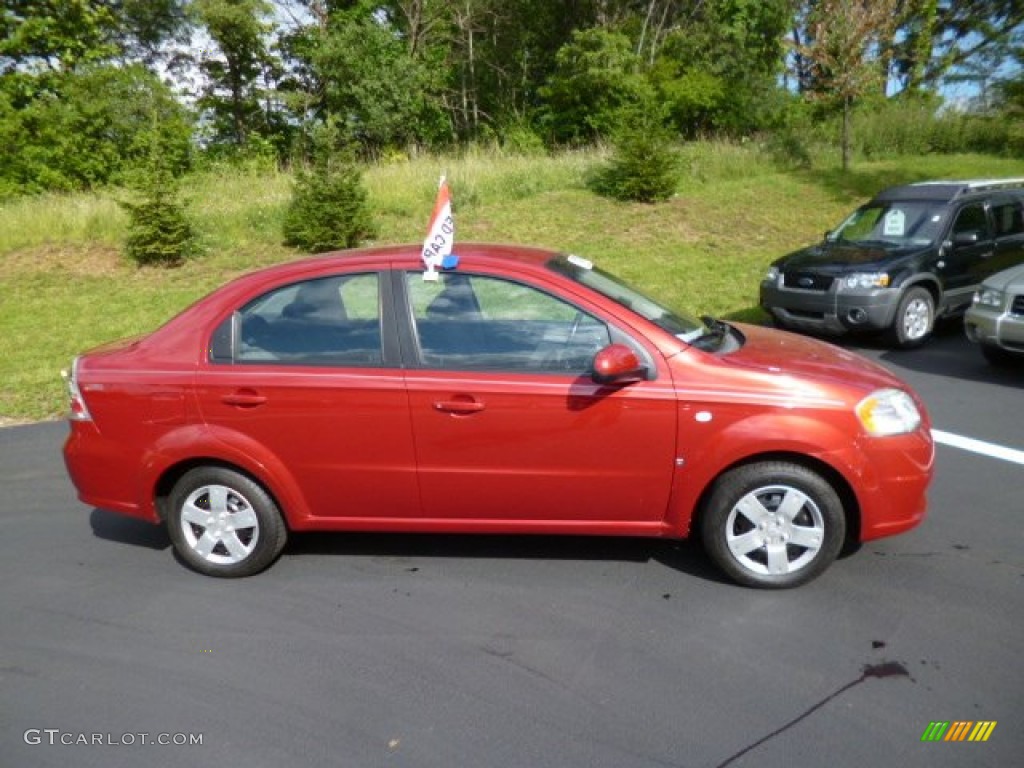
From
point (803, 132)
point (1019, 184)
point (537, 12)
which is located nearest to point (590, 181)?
point (803, 132)

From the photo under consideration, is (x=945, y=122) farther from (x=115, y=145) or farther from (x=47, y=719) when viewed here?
(x=47, y=719)

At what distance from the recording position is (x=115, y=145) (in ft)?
86.1

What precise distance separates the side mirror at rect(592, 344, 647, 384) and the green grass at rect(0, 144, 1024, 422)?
639cm

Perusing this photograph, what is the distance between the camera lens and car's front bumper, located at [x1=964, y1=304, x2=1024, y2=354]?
285 inches

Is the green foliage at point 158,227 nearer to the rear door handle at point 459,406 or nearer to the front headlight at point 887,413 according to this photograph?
the rear door handle at point 459,406

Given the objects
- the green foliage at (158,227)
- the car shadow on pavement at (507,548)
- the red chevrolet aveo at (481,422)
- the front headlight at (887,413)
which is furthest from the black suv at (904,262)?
the green foliage at (158,227)

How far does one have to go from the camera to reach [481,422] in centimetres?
396

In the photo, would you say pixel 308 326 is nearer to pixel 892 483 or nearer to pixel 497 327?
pixel 497 327

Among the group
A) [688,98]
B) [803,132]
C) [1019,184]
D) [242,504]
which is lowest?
[242,504]

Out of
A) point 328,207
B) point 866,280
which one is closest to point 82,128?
point 328,207

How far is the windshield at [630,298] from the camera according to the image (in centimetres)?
417

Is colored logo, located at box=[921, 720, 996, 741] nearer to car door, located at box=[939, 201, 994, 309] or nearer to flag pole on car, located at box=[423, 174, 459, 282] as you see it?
flag pole on car, located at box=[423, 174, 459, 282]

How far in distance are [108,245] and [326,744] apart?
1433 cm

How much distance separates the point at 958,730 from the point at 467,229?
1351cm
